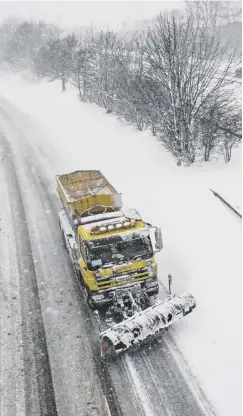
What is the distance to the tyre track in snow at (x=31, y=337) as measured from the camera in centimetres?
918

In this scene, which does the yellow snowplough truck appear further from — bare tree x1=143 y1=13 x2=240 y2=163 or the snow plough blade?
bare tree x1=143 y1=13 x2=240 y2=163

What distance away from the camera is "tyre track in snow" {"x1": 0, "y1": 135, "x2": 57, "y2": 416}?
918 centimetres

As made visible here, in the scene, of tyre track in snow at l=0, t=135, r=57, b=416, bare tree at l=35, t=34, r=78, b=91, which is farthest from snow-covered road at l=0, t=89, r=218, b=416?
bare tree at l=35, t=34, r=78, b=91

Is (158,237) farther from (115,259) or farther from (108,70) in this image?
(108,70)

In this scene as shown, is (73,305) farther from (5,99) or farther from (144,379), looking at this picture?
(5,99)

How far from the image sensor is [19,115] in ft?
129

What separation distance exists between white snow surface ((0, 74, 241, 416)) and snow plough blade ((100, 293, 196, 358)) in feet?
2.28

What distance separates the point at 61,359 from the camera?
1035cm

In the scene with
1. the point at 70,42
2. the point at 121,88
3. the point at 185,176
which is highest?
the point at 70,42

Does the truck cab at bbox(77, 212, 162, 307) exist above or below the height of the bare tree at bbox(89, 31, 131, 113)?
below

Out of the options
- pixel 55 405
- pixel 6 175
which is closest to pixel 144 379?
pixel 55 405

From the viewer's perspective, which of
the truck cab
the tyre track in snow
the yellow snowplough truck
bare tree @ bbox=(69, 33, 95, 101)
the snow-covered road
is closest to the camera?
the snow-covered road

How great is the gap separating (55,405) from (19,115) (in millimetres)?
34115

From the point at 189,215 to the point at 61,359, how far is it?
332 inches
